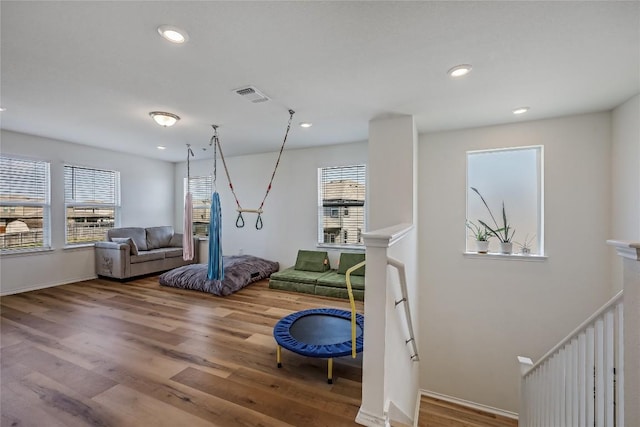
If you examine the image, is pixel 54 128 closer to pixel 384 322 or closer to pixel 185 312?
pixel 185 312

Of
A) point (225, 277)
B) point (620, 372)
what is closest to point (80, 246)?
point (225, 277)

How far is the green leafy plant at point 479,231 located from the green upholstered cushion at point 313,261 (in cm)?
249

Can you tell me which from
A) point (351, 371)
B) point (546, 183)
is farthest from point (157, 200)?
point (546, 183)

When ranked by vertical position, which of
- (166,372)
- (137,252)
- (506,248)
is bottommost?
(166,372)

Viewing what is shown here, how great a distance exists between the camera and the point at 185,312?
3.63m

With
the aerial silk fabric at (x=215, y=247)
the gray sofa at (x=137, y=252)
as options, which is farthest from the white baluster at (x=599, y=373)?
the gray sofa at (x=137, y=252)

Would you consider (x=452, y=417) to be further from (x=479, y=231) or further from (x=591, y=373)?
(x=479, y=231)

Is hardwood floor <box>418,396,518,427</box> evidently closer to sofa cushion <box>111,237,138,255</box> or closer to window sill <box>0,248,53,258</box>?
sofa cushion <box>111,237,138,255</box>

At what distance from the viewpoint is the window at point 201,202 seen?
264 inches

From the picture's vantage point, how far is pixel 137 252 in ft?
17.6

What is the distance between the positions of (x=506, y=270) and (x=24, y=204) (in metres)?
7.60

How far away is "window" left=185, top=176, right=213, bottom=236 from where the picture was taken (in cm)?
671

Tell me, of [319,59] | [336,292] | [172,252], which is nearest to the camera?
[319,59]

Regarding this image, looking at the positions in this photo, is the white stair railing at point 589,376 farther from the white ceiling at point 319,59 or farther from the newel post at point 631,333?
the white ceiling at point 319,59
